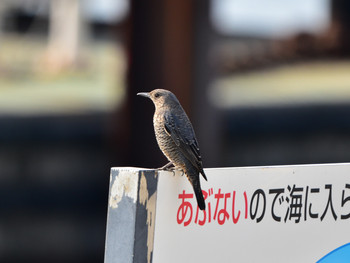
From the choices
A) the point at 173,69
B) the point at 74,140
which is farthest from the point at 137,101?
the point at 74,140

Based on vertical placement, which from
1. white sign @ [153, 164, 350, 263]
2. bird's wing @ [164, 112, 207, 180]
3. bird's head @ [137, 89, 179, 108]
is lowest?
white sign @ [153, 164, 350, 263]

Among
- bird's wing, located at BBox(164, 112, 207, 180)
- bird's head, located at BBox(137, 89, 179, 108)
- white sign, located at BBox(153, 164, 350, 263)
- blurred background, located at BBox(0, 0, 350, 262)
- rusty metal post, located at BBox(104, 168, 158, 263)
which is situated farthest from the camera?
blurred background, located at BBox(0, 0, 350, 262)

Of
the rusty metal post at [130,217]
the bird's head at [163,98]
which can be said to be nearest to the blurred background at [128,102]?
the bird's head at [163,98]

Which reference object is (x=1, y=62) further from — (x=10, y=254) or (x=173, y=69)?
(x=173, y=69)

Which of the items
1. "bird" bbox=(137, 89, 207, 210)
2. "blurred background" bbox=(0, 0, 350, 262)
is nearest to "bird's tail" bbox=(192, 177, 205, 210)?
"bird" bbox=(137, 89, 207, 210)

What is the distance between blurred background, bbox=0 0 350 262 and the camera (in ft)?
17.8

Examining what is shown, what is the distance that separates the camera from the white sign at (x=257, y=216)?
2367 millimetres

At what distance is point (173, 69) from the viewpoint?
5391 millimetres

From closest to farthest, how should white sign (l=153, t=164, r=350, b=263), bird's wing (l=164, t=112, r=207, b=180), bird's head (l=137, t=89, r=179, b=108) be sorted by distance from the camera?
white sign (l=153, t=164, r=350, b=263) < bird's wing (l=164, t=112, r=207, b=180) < bird's head (l=137, t=89, r=179, b=108)

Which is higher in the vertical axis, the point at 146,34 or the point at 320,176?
the point at 146,34

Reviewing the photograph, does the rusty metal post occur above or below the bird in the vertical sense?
below

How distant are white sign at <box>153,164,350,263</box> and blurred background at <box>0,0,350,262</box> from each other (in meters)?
2.76

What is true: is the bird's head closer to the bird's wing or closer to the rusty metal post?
the bird's wing

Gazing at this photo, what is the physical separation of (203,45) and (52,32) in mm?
3624
